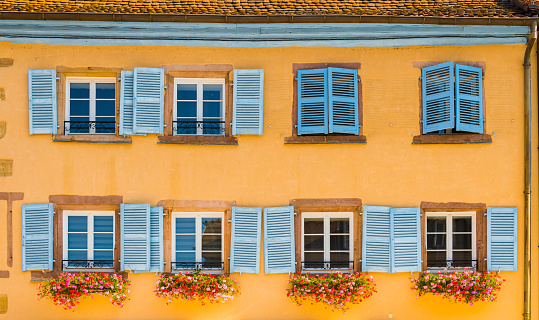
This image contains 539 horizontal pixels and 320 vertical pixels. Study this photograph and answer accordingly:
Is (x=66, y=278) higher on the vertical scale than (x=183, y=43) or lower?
lower

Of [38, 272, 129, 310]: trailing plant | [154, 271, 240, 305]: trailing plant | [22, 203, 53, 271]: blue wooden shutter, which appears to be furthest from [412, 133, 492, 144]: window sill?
[22, 203, 53, 271]: blue wooden shutter

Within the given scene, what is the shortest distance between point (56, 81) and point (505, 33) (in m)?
6.80

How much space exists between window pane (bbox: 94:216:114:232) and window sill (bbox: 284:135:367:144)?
294cm

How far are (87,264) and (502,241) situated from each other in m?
6.26

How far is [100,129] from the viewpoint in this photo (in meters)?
7.77

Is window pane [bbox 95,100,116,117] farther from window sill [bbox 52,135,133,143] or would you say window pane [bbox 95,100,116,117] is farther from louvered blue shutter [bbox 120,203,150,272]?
louvered blue shutter [bbox 120,203,150,272]

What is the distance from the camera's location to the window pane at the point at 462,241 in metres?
7.85

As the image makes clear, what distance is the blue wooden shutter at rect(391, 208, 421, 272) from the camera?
7.57m

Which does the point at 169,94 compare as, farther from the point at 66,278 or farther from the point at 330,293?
the point at 330,293

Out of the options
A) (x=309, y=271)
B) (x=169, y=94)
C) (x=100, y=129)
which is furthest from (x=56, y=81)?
(x=309, y=271)

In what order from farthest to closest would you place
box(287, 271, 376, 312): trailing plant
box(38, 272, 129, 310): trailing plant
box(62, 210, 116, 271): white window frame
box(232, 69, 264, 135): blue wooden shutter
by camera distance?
box(62, 210, 116, 271): white window frame
box(232, 69, 264, 135): blue wooden shutter
box(287, 271, 376, 312): trailing plant
box(38, 272, 129, 310): trailing plant

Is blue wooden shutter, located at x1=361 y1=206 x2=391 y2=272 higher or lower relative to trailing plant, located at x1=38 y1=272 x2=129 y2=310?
higher

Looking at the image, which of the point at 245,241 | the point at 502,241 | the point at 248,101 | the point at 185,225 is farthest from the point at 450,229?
the point at 185,225

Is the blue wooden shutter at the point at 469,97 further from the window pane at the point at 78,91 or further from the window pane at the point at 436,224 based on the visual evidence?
the window pane at the point at 78,91
